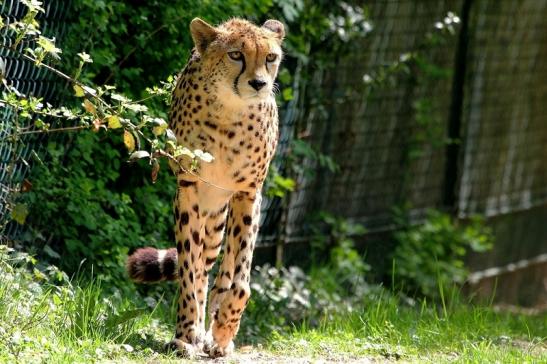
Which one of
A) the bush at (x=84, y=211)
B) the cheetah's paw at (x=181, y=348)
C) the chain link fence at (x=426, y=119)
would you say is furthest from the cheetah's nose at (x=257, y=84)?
the chain link fence at (x=426, y=119)

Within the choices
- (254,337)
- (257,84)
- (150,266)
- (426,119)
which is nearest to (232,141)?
(257,84)

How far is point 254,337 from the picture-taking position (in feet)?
19.1

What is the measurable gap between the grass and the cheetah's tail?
0.51 ft

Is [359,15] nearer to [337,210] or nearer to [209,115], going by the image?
[337,210]

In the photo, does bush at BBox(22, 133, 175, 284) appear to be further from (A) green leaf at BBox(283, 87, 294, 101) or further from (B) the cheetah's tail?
(A) green leaf at BBox(283, 87, 294, 101)

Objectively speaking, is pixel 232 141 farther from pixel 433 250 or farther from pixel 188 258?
pixel 433 250

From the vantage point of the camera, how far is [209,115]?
4914mm

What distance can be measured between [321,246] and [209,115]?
2906mm

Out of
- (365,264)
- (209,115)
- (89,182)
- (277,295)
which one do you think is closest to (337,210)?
(365,264)

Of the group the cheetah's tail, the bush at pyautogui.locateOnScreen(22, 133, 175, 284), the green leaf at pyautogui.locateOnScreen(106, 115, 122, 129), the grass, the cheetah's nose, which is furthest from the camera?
the bush at pyautogui.locateOnScreen(22, 133, 175, 284)

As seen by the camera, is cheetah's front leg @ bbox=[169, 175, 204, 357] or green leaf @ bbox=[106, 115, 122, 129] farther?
cheetah's front leg @ bbox=[169, 175, 204, 357]

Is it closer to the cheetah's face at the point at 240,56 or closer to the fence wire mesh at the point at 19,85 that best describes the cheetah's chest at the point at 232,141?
the cheetah's face at the point at 240,56

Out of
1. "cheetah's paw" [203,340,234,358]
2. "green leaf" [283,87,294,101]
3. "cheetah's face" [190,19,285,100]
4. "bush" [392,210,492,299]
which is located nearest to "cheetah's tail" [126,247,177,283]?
"cheetah's paw" [203,340,234,358]

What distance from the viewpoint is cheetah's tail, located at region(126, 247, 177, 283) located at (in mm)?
5242
